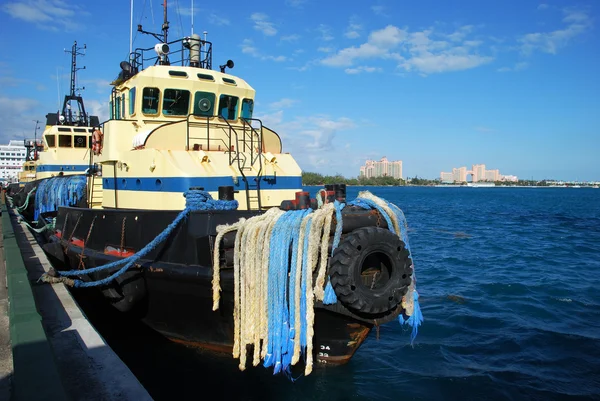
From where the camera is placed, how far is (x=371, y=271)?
18.2ft

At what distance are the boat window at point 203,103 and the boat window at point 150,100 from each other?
2.39 ft

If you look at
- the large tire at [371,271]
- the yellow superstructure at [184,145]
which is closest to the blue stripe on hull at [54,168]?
the yellow superstructure at [184,145]

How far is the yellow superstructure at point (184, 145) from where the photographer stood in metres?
7.24

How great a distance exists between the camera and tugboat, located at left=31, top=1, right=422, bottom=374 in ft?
17.3

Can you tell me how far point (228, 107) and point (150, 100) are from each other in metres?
1.54

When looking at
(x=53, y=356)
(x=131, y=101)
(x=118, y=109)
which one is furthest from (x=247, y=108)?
(x=53, y=356)

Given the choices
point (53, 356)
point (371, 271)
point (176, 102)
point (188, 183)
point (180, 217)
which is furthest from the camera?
point (176, 102)

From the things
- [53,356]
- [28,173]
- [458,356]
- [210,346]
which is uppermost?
[28,173]

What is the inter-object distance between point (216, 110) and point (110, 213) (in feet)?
9.83

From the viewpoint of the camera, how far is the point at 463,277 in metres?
12.9

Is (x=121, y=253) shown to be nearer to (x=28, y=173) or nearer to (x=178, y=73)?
(x=178, y=73)

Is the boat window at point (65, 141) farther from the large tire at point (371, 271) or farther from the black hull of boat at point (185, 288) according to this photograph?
the large tire at point (371, 271)

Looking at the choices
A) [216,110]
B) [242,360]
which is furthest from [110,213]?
[242,360]

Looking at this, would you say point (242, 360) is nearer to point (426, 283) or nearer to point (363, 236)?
point (363, 236)
